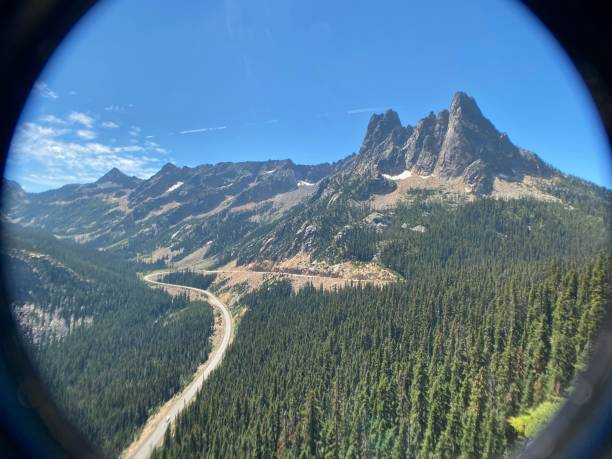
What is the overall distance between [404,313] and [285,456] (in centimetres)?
2715

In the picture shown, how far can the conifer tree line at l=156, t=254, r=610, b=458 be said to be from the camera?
17.4m

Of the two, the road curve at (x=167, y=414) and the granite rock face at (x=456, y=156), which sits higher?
the granite rock face at (x=456, y=156)

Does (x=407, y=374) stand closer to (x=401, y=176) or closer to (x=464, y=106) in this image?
(x=401, y=176)

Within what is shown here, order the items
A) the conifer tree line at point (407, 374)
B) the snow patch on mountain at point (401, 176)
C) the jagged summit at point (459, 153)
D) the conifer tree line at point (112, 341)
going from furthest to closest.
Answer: the snow patch on mountain at point (401, 176) → the jagged summit at point (459, 153) → the conifer tree line at point (112, 341) → the conifer tree line at point (407, 374)

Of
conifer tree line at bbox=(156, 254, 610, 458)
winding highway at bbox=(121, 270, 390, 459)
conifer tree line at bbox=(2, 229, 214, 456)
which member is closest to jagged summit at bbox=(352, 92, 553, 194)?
conifer tree line at bbox=(156, 254, 610, 458)

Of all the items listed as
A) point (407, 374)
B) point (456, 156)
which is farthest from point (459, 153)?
point (407, 374)

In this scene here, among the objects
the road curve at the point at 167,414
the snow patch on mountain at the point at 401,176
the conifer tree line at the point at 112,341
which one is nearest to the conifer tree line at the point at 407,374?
the road curve at the point at 167,414

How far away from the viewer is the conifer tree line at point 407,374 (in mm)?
17391

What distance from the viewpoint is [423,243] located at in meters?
95.5

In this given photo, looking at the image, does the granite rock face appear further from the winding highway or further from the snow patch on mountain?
the winding highway

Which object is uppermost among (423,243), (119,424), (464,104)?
(464,104)

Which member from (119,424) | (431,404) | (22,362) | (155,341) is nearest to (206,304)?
(155,341)

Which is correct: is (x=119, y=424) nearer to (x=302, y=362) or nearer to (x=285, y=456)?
(x=302, y=362)

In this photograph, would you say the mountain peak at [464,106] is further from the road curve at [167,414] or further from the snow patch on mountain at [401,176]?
the road curve at [167,414]
